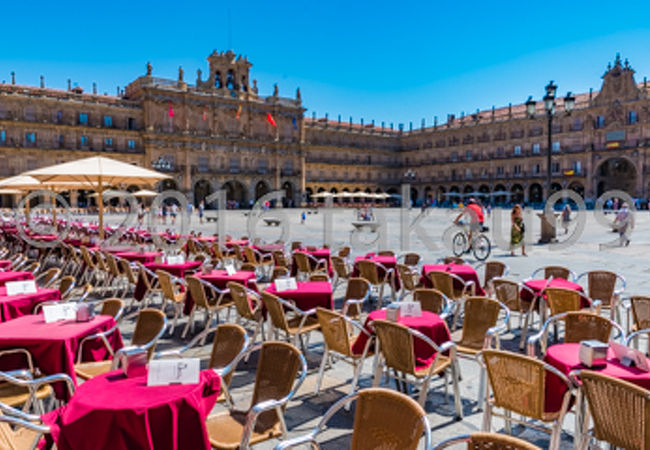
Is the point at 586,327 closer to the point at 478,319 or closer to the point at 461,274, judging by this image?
the point at 478,319

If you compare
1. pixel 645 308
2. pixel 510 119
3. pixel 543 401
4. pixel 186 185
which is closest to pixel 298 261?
pixel 645 308

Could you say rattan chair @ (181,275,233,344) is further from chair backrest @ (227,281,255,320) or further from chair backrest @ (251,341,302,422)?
chair backrest @ (251,341,302,422)

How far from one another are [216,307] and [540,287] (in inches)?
155

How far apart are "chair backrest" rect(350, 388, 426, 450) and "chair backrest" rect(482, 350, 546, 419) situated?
956 millimetres

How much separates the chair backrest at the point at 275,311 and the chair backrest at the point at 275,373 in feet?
5.03

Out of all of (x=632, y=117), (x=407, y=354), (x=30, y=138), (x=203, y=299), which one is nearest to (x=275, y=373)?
(x=407, y=354)

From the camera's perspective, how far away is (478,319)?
14.6 ft

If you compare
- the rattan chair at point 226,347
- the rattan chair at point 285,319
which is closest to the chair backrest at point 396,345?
the rattan chair at point 226,347

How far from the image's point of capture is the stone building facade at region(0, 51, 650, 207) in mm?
42500

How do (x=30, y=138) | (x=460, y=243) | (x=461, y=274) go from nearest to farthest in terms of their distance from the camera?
(x=461, y=274)
(x=460, y=243)
(x=30, y=138)

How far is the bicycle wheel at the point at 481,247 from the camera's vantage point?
469 inches

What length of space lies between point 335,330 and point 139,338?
171cm

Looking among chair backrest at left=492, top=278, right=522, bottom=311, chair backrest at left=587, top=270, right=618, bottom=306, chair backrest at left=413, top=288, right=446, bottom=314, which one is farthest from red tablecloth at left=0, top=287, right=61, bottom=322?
chair backrest at left=587, top=270, right=618, bottom=306

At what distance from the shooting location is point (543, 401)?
2.91 meters
